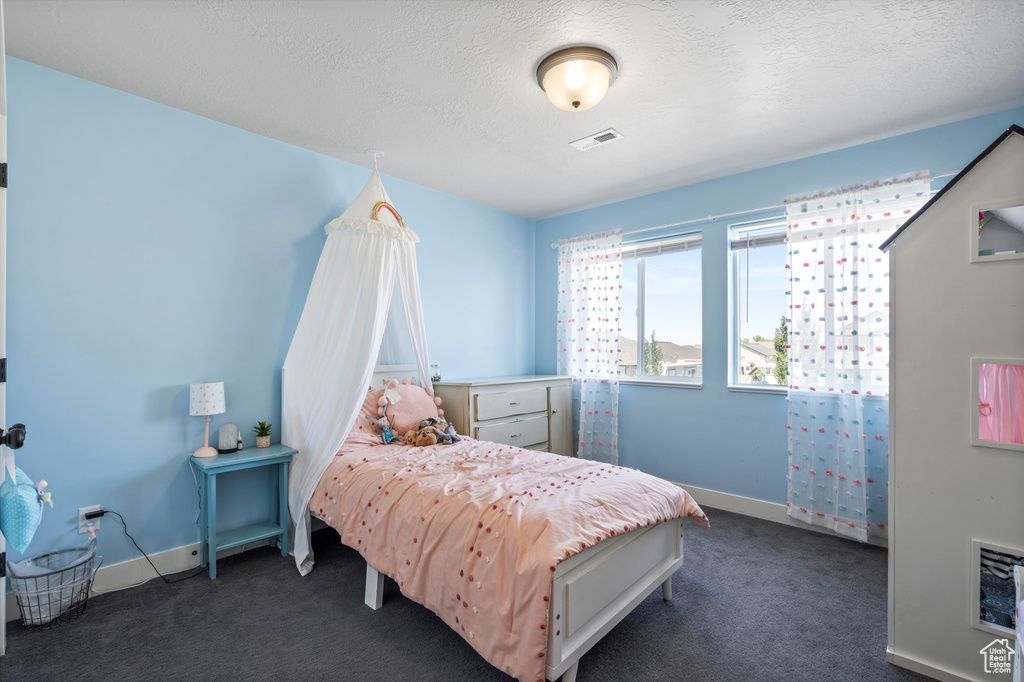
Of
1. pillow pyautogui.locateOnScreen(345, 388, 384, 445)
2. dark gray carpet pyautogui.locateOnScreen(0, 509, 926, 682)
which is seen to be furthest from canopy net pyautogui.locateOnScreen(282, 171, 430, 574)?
dark gray carpet pyautogui.locateOnScreen(0, 509, 926, 682)

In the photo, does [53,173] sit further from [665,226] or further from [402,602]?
[665,226]

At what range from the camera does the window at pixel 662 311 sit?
4098 millimetres

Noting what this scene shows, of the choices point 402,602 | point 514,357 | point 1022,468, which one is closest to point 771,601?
point 1022,468

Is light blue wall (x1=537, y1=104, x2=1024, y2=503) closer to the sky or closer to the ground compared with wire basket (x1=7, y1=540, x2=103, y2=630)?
closer to the sky

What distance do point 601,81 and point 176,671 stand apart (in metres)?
3.16

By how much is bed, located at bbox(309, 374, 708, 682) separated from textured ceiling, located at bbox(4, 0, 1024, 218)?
6.73 feet

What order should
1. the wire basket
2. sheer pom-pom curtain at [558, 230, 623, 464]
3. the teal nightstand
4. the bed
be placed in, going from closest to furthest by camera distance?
1. the bed
2. the wire basket
3. the teal nightstand
4. sheer pom-pom curtain at [558, 230, 623, 464]

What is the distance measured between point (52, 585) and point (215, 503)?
2.28 feet

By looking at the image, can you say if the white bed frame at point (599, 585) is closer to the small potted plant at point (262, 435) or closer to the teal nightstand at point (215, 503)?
the teal nightstand at point (215, 503)

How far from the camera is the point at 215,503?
267cm

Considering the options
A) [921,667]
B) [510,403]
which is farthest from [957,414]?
[510,403]

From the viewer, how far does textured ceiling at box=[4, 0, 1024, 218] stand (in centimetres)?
198

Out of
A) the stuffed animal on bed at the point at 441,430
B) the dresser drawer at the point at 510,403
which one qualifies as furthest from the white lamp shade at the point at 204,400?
the dresser drawer at the point at 510,403

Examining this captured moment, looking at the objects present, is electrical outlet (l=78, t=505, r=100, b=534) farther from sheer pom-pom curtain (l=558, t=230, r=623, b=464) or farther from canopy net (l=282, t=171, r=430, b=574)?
sheer pom-pom curtain (l=558, t=230, r=623, b=464)
